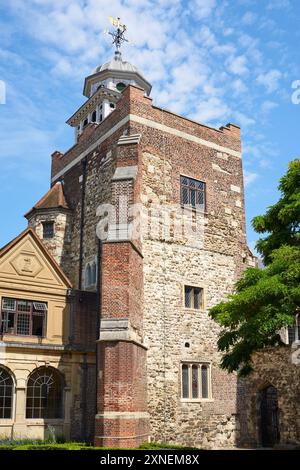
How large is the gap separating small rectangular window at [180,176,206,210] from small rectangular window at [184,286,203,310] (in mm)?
3857

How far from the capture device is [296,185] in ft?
62.1

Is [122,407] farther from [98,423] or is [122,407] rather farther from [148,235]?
[148,235]

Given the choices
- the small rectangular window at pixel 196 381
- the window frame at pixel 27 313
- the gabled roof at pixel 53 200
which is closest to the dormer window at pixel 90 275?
the window frame at pixel 27 313

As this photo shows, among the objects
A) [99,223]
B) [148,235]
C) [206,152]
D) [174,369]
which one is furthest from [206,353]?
[206,152]

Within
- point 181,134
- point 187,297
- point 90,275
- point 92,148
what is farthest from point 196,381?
point 92,148

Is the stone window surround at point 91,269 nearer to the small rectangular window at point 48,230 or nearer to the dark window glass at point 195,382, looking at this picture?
the small rectangular window at point 48,230

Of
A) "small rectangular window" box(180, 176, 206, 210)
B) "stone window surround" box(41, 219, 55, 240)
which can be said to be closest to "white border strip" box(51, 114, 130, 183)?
"stone window surround" box(41, 219, 55, 240)

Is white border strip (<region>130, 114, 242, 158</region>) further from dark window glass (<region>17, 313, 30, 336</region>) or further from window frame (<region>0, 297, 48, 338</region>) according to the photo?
dark window glass (<region>17, 313, 30, 336</region>)

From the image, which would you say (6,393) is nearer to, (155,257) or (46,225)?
(155,257)

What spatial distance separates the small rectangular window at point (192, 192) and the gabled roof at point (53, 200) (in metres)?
6.38

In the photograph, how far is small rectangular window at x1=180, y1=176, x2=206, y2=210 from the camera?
2527cm

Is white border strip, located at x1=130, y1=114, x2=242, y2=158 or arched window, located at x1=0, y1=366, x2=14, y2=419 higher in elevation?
white border strip, located at x1=130, y1=114, x2=242, y2=158

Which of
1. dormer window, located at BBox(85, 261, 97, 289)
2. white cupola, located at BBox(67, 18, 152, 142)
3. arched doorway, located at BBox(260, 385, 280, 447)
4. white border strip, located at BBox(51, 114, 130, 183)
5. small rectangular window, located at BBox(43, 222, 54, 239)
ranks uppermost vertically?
white cupola, located at BBox(67, 18, 152, 142)

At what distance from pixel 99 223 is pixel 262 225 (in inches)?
325
